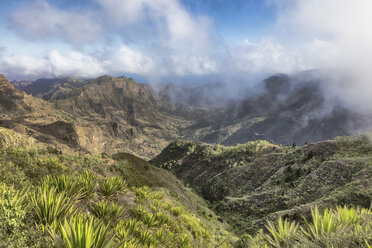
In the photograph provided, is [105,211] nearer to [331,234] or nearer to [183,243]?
[183,243]

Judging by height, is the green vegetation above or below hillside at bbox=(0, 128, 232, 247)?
above

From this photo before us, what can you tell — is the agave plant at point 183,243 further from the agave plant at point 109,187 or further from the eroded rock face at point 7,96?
the eroded rock face at point 7,96

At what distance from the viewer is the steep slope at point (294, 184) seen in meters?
25.8

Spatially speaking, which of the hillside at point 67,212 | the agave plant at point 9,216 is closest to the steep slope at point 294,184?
the hillside at point 67,212

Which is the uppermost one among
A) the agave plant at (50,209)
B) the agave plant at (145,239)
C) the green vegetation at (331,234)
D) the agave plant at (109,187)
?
the green vegetation at (331,234)

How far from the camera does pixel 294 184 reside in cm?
4006

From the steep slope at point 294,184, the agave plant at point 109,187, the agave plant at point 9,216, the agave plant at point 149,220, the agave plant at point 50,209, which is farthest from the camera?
the steep slope at point 294,184

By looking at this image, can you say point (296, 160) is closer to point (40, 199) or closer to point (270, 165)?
point (270, 165)

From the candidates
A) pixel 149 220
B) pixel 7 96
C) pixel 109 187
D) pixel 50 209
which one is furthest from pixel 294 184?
pixel 7 96

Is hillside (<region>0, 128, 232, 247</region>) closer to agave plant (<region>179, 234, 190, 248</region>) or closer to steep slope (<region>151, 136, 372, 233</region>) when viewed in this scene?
agave plant (<region>179, 234, 190, 248</region>)

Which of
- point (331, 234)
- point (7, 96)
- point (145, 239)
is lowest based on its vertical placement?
point (145, 239)

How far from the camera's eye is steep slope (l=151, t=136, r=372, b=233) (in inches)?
1016

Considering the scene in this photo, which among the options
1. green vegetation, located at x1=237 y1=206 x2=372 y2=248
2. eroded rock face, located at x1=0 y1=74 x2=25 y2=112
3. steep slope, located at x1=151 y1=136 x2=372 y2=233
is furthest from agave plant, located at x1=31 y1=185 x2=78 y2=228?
eroded rock face, located at x1=0 y1=74 x2=25 y2=112

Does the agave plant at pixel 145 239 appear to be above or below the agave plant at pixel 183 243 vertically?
above
